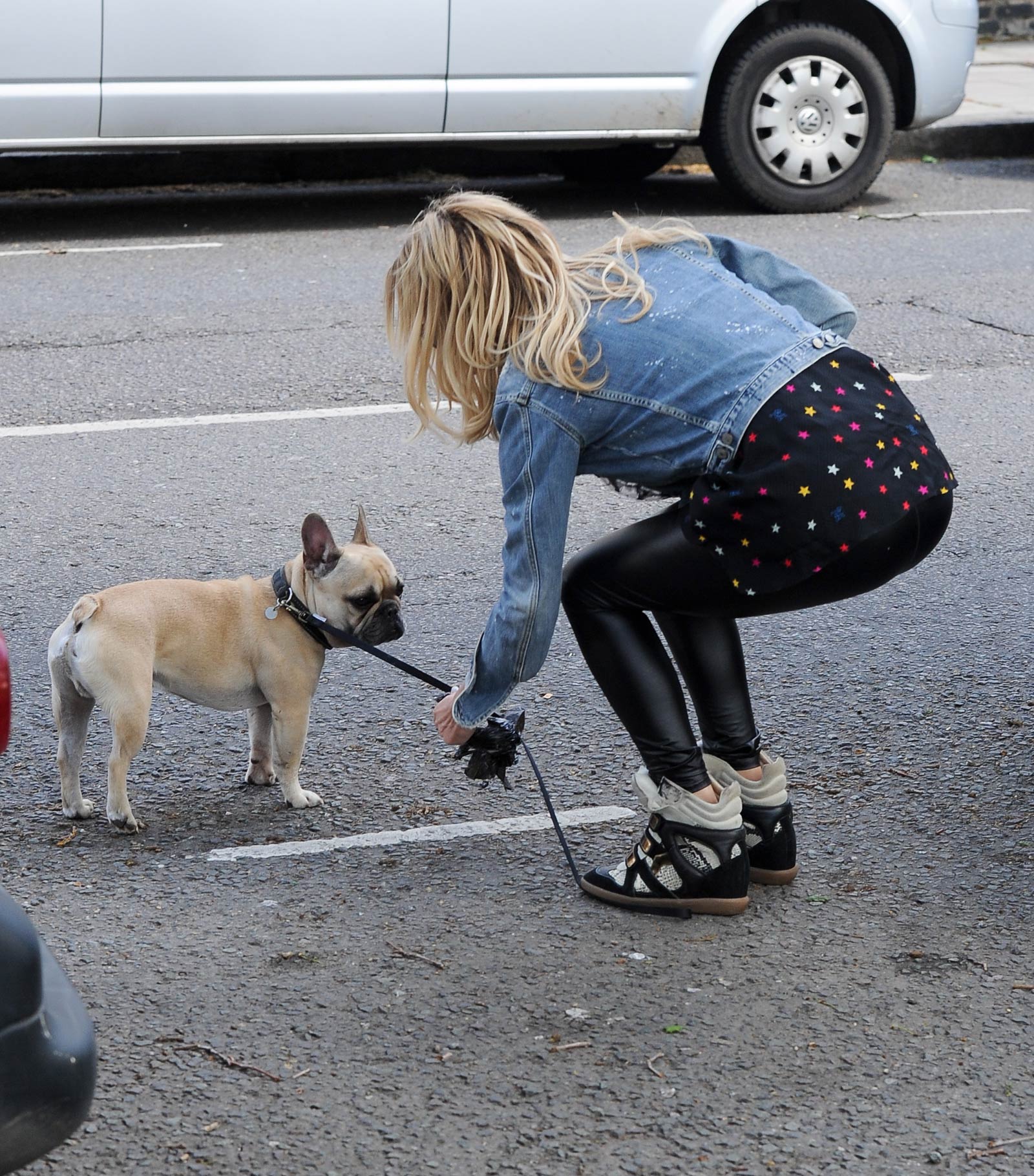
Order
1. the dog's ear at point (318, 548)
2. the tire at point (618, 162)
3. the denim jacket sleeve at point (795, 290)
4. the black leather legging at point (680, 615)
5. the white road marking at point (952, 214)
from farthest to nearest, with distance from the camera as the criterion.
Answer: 1. the tire at point (618, 162)
2. the white road marking at point (952, 214)
3. the dog's ear at point (318, 548)
4. the denim jacket sleeve at point (795, 290)
5. the black leather legging at point (680, 615)

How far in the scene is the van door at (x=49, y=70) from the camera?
8.45 m

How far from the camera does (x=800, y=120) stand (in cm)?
1003

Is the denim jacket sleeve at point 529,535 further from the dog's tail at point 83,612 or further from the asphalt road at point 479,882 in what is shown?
the dog's tail at point 83,612

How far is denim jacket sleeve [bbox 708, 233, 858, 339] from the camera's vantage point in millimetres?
3141

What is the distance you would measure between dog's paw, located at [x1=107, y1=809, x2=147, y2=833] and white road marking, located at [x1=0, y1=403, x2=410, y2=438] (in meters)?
2.95

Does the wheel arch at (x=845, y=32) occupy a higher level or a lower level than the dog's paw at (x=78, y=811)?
higher

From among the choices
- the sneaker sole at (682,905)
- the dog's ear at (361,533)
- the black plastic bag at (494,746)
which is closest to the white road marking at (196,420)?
the dog's ear at (361,533)

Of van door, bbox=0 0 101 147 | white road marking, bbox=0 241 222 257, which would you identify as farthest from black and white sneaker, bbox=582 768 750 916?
van door, bbox=0 0 101 147

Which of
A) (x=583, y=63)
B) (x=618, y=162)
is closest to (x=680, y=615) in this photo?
(x=583, y=63)

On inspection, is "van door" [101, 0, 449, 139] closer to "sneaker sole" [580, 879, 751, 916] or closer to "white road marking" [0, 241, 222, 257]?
"white road marking" [0, 241, 222, 257]

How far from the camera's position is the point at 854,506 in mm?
2877

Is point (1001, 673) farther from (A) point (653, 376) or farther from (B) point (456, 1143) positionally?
(B) point (456, 1143)

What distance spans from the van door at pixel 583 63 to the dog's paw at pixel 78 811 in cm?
661

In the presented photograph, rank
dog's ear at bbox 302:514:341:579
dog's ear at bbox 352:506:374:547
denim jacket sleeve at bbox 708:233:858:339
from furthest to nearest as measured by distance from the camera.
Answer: dog's ear at bbox 352:506:374:547 < dog's ear at bbox 302:514:341:579 < denim jacket sleeve at bbox 708:233:858:339
